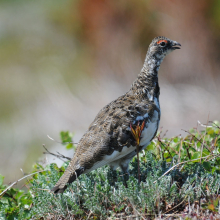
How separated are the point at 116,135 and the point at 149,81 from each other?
0.96 metres

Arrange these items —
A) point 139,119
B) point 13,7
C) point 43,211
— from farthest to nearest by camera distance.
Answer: point 13,7, point 139,119, point 43,211

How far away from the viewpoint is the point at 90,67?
9820 millimetres

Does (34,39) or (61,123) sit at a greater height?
(34,39)

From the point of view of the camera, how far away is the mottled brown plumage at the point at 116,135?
10.9 feet

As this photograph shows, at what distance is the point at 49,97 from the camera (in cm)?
984

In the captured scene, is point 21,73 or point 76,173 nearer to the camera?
point 76,173

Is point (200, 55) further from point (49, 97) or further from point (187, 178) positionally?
point (187, 178)

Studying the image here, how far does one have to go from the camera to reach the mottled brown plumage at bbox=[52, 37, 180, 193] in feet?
10.9

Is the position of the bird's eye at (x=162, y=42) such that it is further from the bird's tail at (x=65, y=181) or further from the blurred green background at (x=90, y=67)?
the blurred green background at (x=90, y=67)

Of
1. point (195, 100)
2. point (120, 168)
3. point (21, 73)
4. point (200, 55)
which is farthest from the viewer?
point (21, 73)

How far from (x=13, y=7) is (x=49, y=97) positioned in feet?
15.2

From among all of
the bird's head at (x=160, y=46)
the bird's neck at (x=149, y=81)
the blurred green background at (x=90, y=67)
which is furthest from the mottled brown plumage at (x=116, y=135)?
the blurred green background at (x=90, y=67)

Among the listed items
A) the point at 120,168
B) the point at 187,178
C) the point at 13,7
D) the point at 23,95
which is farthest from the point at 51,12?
the point at 187,178

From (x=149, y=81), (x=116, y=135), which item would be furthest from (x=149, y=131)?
(x=149, y=81)
